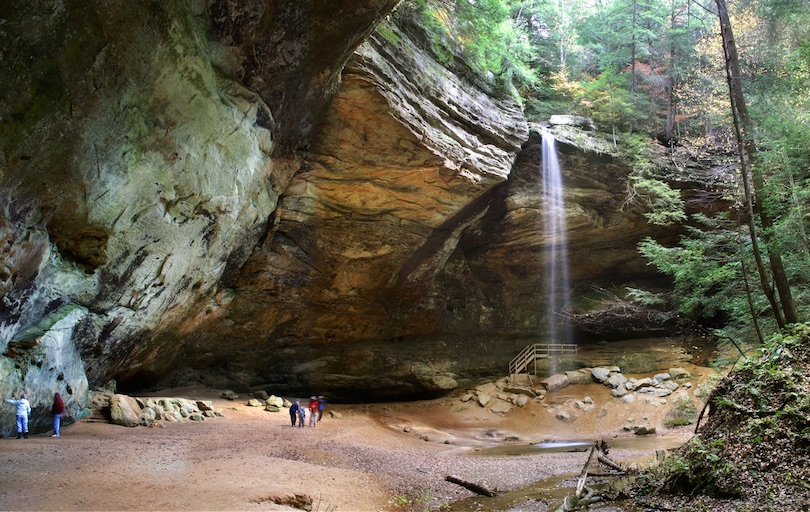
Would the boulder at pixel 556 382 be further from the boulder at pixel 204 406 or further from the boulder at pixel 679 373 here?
the boulder at pixel 204 406

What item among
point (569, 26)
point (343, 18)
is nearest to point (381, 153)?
point (343, 18)

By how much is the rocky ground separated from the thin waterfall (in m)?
5.84

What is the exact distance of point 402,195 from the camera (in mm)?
17281

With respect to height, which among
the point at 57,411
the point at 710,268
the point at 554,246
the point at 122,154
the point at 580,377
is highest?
the point at 554,246

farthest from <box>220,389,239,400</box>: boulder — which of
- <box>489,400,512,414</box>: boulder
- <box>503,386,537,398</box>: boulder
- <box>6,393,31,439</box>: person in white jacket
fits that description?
<box>503,386,537,398</box>: boulder

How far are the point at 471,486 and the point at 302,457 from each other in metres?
3.71

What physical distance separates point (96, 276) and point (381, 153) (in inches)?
340

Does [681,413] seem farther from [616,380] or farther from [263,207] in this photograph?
[263,207]

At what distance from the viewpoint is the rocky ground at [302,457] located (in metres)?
6.46

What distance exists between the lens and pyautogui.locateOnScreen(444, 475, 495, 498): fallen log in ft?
29.1

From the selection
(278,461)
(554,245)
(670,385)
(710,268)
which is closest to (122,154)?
(278,461)

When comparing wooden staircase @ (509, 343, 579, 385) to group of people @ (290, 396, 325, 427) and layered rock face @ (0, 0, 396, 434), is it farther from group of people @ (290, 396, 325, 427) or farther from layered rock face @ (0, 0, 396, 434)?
layered rock face @ (0, 0, 396, 434)

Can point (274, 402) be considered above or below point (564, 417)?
below

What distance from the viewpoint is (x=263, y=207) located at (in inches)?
609
